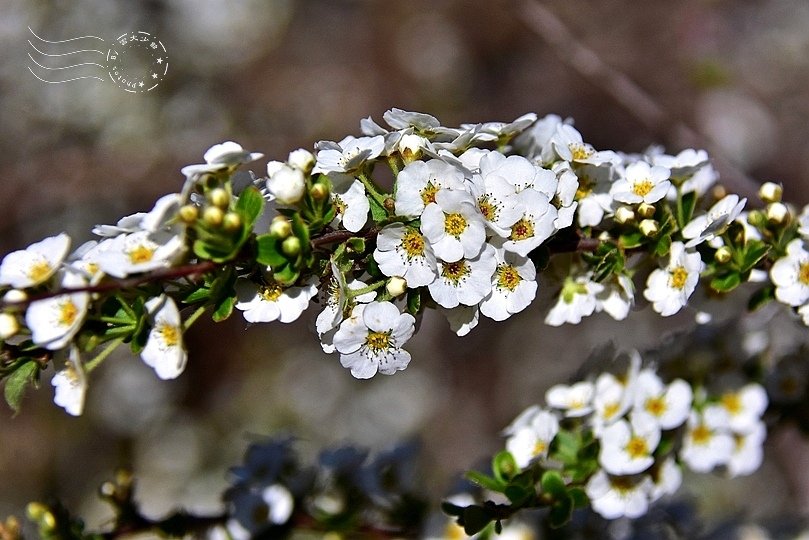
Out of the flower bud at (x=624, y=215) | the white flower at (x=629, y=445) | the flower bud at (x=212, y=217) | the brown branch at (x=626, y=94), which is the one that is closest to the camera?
the flower bud at (x=212, y=217)

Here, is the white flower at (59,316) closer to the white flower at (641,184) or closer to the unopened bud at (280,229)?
the unopened bud at (280,229)

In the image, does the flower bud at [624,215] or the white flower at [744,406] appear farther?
the white flower at [744,406]

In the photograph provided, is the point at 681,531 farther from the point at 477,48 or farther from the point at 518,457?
the point at 477,48

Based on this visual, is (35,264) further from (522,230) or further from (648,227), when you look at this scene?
(648,227)

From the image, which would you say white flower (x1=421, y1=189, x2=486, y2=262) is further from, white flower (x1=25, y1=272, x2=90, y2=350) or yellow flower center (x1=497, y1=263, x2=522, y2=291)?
white flower (x1=25, y1=272, x2=90, y2=350)

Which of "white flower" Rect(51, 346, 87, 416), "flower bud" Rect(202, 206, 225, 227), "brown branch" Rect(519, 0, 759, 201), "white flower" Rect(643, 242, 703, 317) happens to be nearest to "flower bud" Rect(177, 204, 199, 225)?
"flower bud" Rect(202, 206, 225, 227)

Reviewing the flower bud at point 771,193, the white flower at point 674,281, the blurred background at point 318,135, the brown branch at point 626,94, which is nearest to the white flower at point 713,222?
the white flower at point 674,281

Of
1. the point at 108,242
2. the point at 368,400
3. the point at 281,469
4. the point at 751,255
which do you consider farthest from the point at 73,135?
the point at 751,255
